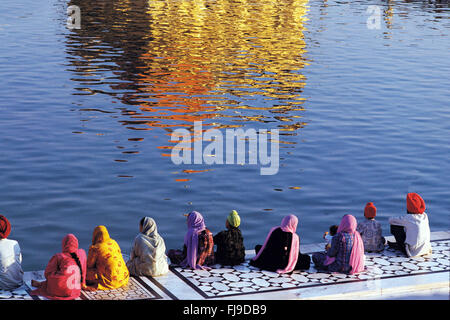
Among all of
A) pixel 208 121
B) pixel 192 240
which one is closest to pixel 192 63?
pixel 208 121

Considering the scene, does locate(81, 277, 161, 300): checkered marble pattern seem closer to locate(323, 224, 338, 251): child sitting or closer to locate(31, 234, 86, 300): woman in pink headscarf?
locate(31, 234, 86, 300): woman in pink headscarf

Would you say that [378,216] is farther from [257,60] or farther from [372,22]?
[372,22]

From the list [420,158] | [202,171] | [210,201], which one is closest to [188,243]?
[210,201]

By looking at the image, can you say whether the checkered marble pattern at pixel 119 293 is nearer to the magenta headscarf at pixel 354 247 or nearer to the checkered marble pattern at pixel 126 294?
the checkered marble pattern at pixel 126 294

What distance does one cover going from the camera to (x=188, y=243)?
35.7ft

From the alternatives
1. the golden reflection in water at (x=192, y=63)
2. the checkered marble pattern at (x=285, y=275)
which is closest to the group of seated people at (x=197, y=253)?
the checkered marble pattern at (x=285, y=275)

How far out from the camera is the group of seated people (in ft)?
32.1

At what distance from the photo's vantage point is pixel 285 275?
10.6 metres

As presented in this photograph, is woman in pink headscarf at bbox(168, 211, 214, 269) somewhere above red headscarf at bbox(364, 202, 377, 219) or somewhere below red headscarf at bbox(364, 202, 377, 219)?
below

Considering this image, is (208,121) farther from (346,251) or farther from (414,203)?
(346,251)

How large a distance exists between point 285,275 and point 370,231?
153cm

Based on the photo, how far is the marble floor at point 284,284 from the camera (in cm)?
983

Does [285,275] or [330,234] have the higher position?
[330,234]

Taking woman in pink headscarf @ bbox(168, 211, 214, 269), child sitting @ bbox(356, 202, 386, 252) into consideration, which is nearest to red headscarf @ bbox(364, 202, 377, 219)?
child sitting @ bbox(356, 202, 386, 252)
